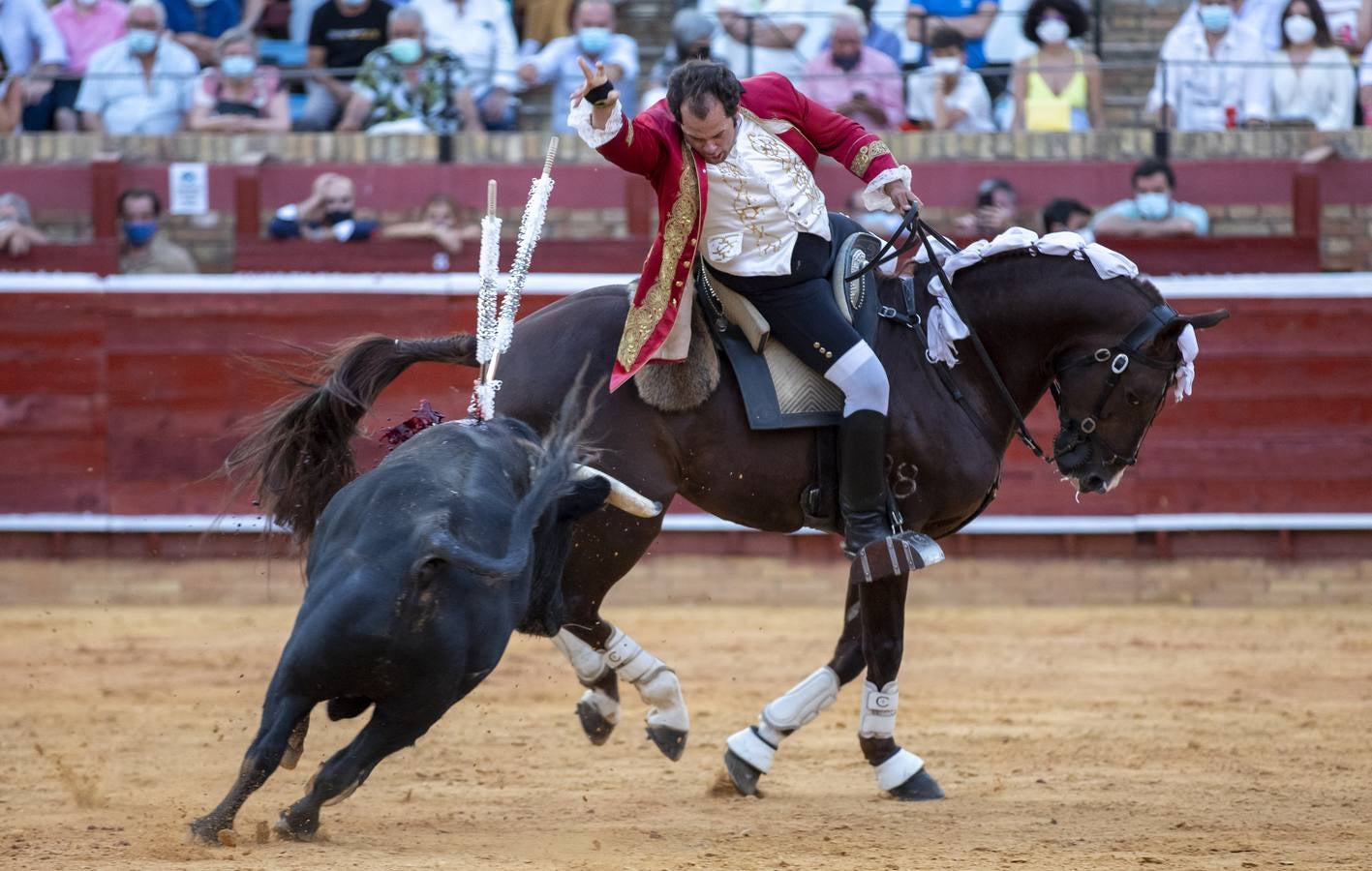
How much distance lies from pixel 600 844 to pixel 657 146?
179 centimetres

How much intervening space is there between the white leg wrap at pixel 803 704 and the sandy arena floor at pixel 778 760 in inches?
8.5

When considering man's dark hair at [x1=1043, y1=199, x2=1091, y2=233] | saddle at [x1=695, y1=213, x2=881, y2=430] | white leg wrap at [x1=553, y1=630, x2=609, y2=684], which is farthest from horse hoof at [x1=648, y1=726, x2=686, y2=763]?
man's dark hair at [x1=1043, y1=199, x2=1091, y2=233]

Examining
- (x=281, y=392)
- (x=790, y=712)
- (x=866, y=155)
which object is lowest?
(x=790, y=712)

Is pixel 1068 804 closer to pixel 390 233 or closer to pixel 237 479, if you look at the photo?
pixel 237 479

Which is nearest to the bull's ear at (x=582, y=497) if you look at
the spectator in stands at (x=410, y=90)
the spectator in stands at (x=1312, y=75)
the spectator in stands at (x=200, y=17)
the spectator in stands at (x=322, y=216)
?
the spectator in stands at (x=322, y=216)

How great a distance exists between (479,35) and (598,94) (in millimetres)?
6116

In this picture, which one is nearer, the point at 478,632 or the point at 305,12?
the point at 478,632

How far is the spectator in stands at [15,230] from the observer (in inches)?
361

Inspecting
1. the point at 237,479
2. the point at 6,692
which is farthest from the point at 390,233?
the point at 237,479

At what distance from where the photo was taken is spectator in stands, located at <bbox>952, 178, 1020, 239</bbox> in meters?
9.05

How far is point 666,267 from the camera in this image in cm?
467

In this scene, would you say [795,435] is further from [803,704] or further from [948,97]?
[948,97]

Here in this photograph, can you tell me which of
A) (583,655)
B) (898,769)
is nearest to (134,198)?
(583,655)

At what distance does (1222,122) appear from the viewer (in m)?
9.53
